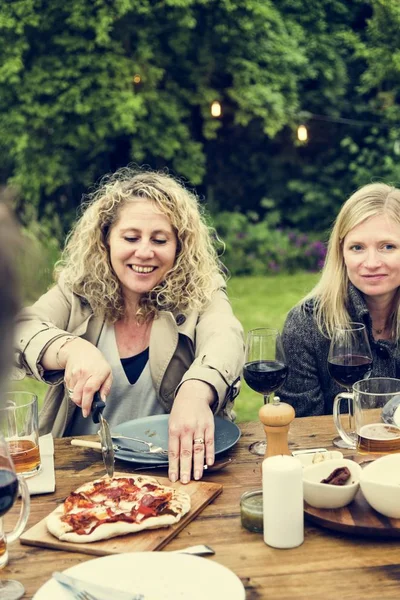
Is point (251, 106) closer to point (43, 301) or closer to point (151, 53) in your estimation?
point (151, 53)

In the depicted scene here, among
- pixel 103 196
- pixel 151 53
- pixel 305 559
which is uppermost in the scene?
pixel 151 53

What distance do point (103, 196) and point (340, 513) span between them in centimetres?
146

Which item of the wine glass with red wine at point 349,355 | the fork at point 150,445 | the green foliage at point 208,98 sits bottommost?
the fork at point 150,445

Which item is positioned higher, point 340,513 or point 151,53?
point 151,53

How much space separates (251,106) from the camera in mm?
8164

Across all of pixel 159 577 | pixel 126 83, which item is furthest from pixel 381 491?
pixel 126 83

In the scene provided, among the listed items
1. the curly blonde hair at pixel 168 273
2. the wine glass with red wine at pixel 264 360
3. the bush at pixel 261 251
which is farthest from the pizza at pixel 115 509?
the bush at pixel 261 251

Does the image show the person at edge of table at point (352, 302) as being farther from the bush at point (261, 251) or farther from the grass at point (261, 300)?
the bush at point (261, 251)

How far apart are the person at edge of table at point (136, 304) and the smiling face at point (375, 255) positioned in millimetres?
425

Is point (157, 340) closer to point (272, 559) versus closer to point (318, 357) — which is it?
point (318, 357)

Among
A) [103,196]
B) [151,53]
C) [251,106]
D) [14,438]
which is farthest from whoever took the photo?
[251,106]

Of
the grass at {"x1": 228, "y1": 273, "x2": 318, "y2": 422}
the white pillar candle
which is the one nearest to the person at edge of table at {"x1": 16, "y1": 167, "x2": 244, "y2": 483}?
the white pillar candle

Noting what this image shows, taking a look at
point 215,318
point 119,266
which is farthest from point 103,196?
point 215,318

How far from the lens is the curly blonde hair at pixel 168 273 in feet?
8.23
